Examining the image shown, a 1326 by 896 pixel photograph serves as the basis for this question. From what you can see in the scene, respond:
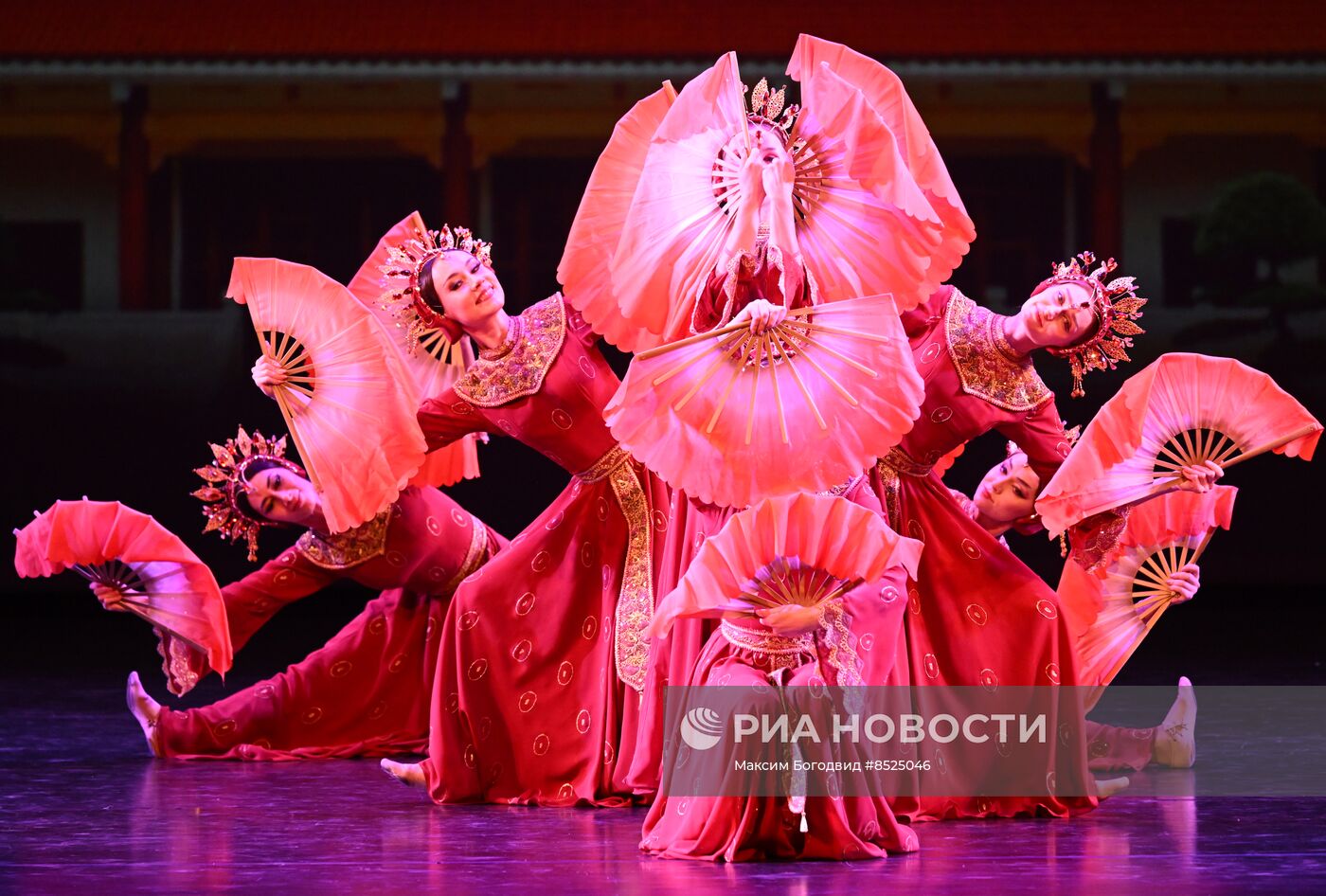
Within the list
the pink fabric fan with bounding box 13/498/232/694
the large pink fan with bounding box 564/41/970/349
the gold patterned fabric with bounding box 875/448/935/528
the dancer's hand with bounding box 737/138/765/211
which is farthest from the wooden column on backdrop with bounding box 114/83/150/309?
the dancer's hand with bounding box 737/138/765/211

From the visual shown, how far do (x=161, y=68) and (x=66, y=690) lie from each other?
12.3ft

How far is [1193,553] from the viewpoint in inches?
144

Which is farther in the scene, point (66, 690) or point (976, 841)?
point (66, 690)

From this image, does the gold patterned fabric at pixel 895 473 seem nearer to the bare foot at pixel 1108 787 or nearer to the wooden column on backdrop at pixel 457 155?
the bare foot at pixel 1108 787

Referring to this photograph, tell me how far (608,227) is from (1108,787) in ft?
4.66

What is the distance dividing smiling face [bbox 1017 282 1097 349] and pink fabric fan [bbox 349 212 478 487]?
1.23m

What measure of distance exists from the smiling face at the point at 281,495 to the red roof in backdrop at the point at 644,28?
4.19m

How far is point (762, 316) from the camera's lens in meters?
2.74

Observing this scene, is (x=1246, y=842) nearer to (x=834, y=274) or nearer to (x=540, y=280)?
(x=834, y=274)

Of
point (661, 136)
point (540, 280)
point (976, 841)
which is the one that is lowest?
point (976, 841)

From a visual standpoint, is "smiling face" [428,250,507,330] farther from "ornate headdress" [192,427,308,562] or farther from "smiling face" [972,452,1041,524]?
"smiling face" [972,452,1041,524]

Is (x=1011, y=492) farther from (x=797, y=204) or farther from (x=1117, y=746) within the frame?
(x=797, y=204)

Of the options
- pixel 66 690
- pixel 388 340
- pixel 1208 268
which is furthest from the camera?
pixel 1208 268

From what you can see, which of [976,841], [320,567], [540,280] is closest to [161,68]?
[540,280]
